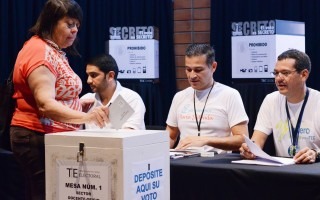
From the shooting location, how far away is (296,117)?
2.90 metres

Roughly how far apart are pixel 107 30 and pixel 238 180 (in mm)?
2930

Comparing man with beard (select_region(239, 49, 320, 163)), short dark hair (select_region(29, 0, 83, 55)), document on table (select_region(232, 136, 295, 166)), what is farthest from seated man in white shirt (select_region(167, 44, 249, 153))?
short dark hair (select_region(29, 0, 83, 55))

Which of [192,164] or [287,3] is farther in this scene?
[287,3]

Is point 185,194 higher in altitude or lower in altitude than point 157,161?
lower

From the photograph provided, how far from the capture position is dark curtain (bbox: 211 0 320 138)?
13.7ft

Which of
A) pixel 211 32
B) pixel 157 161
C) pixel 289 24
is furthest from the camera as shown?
pixel 211 32

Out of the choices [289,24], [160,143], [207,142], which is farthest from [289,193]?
[289,24]

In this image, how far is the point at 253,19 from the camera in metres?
4.38

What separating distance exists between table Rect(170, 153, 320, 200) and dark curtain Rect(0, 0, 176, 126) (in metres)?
2.19

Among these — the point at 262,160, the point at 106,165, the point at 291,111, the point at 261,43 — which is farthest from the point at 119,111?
the point at 261,43

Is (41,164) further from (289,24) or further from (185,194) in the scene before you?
(289,24)

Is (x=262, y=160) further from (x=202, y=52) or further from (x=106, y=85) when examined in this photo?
(x=106, y=85)

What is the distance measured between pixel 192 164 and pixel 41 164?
0.69 meters

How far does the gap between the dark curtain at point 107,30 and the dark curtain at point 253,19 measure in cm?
45
